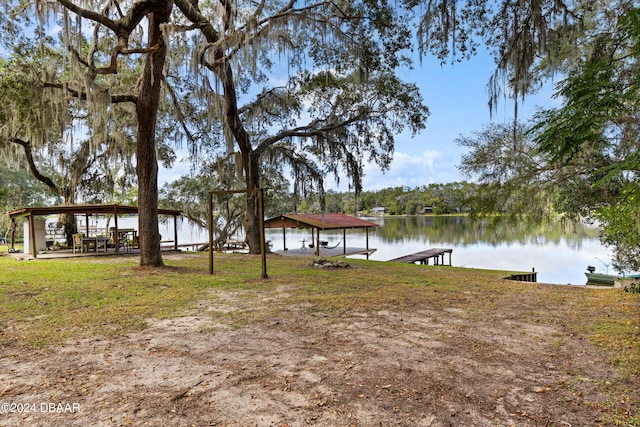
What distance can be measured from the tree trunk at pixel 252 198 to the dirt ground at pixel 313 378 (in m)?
9.93

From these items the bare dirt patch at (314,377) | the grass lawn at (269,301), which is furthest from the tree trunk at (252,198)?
the bare dirt patch at (314,377)

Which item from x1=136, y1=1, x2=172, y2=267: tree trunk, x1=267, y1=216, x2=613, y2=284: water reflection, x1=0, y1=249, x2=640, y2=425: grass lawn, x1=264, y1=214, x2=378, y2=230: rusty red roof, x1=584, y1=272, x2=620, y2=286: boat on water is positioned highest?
x1=136, y1=1, x2=172, y2=267: tree trunk

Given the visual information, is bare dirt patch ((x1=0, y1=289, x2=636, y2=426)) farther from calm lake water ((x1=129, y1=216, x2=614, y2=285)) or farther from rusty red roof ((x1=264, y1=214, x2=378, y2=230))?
rusty red roof ((x1=264, y1=214, x2=378, y2=230))

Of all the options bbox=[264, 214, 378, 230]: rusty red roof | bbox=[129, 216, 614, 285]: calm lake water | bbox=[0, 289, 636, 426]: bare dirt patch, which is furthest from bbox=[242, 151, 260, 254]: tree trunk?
bbox=[0, 289, 636, 426]: bare dirt patch

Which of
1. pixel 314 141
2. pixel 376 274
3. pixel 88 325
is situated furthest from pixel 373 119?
pixel 88 325

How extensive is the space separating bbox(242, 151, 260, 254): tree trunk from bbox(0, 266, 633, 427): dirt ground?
9.93 metres

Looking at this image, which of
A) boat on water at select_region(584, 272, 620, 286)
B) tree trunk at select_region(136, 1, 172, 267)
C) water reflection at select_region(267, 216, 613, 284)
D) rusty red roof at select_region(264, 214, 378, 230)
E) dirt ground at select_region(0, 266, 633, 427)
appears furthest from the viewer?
water reflection at select_region(267, 216, 613, 284)

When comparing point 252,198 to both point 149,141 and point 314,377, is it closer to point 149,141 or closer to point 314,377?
point 149,141

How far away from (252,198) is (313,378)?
12.1 meters

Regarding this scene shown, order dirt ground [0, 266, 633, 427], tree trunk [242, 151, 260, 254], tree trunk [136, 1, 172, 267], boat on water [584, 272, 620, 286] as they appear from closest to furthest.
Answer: dirt ground [0, 266, 633, 427]
tree trunk [136, 1, 172, 267]
tree trunk [242, 151, 260, 254]
boat on water [584, 272, 620, 286]

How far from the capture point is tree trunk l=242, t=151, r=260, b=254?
1397 cm

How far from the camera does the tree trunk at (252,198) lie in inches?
550

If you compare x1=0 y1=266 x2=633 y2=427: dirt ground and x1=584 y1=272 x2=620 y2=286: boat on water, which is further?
x1=584 y1=272 x2=620 y2=286: boat on water

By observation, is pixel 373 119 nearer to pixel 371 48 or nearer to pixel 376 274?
pixel 371 48
